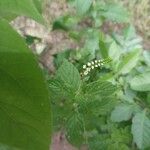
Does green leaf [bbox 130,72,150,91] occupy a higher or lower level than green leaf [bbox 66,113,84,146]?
higher

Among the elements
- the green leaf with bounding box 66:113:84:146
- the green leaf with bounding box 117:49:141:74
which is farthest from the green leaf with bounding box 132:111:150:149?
the green leaf with bounding box 66:113:84:146

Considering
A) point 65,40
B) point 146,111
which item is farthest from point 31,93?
point 65,40

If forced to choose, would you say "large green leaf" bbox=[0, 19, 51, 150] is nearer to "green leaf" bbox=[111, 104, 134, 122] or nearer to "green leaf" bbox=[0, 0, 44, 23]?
"green leaf" bbox=[0, 0, 44, 23]

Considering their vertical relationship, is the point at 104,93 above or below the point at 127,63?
below

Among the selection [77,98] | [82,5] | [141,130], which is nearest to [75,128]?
[77,98]

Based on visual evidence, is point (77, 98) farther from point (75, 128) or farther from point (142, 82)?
point (142, 82)

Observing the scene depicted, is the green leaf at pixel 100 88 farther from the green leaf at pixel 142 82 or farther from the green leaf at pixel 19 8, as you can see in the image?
the green leaf at pixel 19 8
